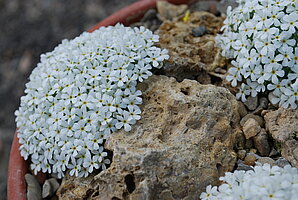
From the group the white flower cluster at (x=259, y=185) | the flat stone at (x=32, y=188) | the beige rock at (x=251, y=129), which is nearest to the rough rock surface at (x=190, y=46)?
the beige rock at (x=251, y=129)

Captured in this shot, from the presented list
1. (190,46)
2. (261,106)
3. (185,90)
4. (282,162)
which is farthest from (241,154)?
(190,46)

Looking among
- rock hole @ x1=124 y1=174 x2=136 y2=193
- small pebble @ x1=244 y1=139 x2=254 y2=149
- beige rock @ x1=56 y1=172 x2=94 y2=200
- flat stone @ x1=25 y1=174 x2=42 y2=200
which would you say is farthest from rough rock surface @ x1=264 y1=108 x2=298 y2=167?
flat stone @ x1=25 y1=174 x2=42 y2=200

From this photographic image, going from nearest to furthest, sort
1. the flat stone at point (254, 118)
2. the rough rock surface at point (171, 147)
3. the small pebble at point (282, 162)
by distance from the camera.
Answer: the rough rock surface at point (171, 147) → the small pebble at point (282, 162) → the flat stone at point (254, 118)

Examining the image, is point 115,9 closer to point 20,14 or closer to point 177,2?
point 20,14

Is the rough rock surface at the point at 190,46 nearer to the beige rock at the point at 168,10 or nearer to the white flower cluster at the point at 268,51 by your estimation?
the beige rock at the point at 168,10

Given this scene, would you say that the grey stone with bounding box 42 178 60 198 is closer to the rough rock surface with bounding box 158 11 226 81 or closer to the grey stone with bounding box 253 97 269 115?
the rough rock surface with bounding box 158 11 226 81

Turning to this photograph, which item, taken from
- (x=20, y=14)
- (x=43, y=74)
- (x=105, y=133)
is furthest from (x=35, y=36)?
(x=105, y=133)
